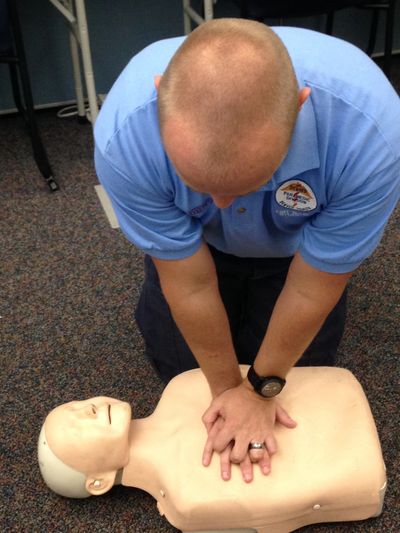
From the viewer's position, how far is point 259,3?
1953 millimetres

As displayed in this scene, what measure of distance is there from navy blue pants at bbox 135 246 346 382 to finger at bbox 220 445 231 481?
1.01 ft

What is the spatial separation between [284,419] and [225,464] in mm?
137

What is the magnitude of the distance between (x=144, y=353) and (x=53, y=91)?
146 cm

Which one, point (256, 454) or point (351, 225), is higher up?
point (351, 225)

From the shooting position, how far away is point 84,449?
1.05 m

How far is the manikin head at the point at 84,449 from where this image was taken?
1062 mm

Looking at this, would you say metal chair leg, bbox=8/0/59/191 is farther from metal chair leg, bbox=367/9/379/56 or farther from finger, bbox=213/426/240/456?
metal chair leg, bbox=367/9/379/56

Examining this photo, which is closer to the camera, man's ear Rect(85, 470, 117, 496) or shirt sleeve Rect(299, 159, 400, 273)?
shirt sleeve Rect(299, 159, 400, 273)

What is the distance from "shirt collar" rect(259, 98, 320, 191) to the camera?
32.7 inches

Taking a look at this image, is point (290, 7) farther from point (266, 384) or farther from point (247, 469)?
point (247, 469)

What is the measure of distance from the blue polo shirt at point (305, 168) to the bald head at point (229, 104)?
0.39ft

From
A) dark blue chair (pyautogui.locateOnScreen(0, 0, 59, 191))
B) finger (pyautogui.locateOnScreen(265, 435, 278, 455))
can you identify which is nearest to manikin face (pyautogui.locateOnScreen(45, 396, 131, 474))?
finger (pyautogui.locateOnScreen(265, 435, 278, 455))

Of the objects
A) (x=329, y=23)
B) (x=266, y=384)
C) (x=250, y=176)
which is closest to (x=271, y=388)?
(x=266, y=384)

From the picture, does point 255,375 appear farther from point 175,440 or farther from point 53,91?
point 53,91
